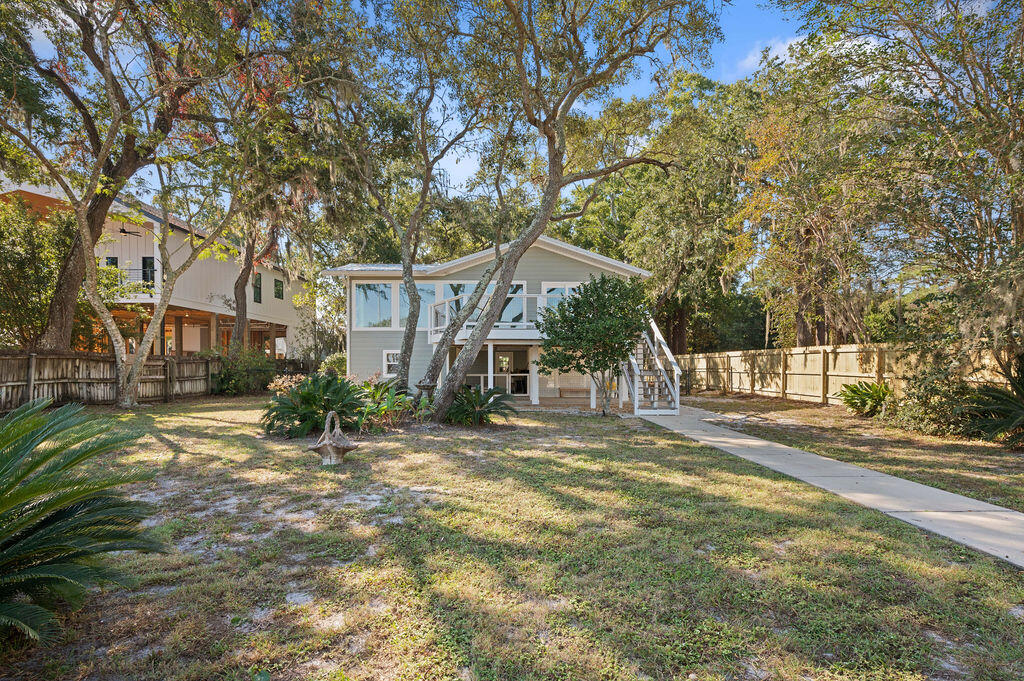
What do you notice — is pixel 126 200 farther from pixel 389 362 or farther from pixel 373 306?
pixel 389 362

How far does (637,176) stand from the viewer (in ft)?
76.7

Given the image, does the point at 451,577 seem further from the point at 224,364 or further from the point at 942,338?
the point at 224,364

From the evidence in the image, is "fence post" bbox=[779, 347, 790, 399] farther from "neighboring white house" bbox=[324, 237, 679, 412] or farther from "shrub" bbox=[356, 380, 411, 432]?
"shrub" bbox=[356, 380, 411, 432]

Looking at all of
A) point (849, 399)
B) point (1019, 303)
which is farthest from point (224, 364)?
point (1019, 303)

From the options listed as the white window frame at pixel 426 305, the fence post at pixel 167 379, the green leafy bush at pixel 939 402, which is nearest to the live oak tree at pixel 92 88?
the fence post at pixel 167 379

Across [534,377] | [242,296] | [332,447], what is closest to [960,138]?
[332,447]

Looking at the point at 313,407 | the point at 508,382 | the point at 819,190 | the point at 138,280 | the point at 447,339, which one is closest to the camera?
the point at 313,407

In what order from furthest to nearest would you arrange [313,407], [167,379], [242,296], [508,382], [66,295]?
[242,296]
[508,382]
[167,379]
[66,295]
[313,407]

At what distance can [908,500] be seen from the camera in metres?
5.12

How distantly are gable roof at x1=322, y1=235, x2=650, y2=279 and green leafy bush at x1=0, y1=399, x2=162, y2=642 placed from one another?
1460 centimetres

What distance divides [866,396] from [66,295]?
64.6 feet

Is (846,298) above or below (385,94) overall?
below

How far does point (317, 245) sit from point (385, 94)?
13724 mm

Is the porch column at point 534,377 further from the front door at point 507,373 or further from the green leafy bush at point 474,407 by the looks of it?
the green leafy bush at point 474,407
